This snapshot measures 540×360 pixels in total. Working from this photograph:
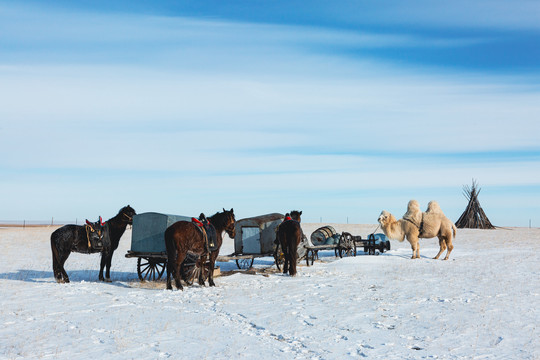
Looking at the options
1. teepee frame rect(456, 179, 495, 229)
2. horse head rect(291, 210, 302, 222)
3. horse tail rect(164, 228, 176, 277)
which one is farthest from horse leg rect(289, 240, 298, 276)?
teepee frame rect(456, 179, 495, 229)

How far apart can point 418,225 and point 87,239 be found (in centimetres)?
1464

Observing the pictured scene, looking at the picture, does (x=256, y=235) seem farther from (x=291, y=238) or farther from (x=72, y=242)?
(x=72, y=242)

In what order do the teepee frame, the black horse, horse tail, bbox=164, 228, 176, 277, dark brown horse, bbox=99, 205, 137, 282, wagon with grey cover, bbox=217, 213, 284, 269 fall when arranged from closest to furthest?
horse tail, bbox=164, 228, 176, 277
the black horse
dark brown horse, bbox=99, 205, 137, 282
wagon with grey cover, bbox=217, 213, 284, 269
the teepee frame

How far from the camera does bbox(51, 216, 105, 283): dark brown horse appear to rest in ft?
51.5

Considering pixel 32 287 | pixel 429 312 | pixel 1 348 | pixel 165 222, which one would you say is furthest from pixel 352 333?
pixel 32 287

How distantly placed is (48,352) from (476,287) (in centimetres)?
1185

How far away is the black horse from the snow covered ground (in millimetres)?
700

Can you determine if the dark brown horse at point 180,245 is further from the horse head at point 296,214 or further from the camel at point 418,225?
the camel at point 418,225

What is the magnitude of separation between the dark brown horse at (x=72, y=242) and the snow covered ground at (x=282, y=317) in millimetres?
533

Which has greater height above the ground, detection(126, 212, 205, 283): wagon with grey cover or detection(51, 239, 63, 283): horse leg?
detection(126, 212, 205, 283): wagon with grey cover

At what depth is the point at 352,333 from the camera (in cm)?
1005

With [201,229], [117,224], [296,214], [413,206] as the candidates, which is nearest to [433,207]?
[413,206]

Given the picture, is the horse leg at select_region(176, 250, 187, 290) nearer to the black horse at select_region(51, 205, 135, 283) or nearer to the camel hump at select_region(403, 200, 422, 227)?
the black horse at select_region(51, 205, 135, 283)

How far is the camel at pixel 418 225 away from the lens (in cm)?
2381
